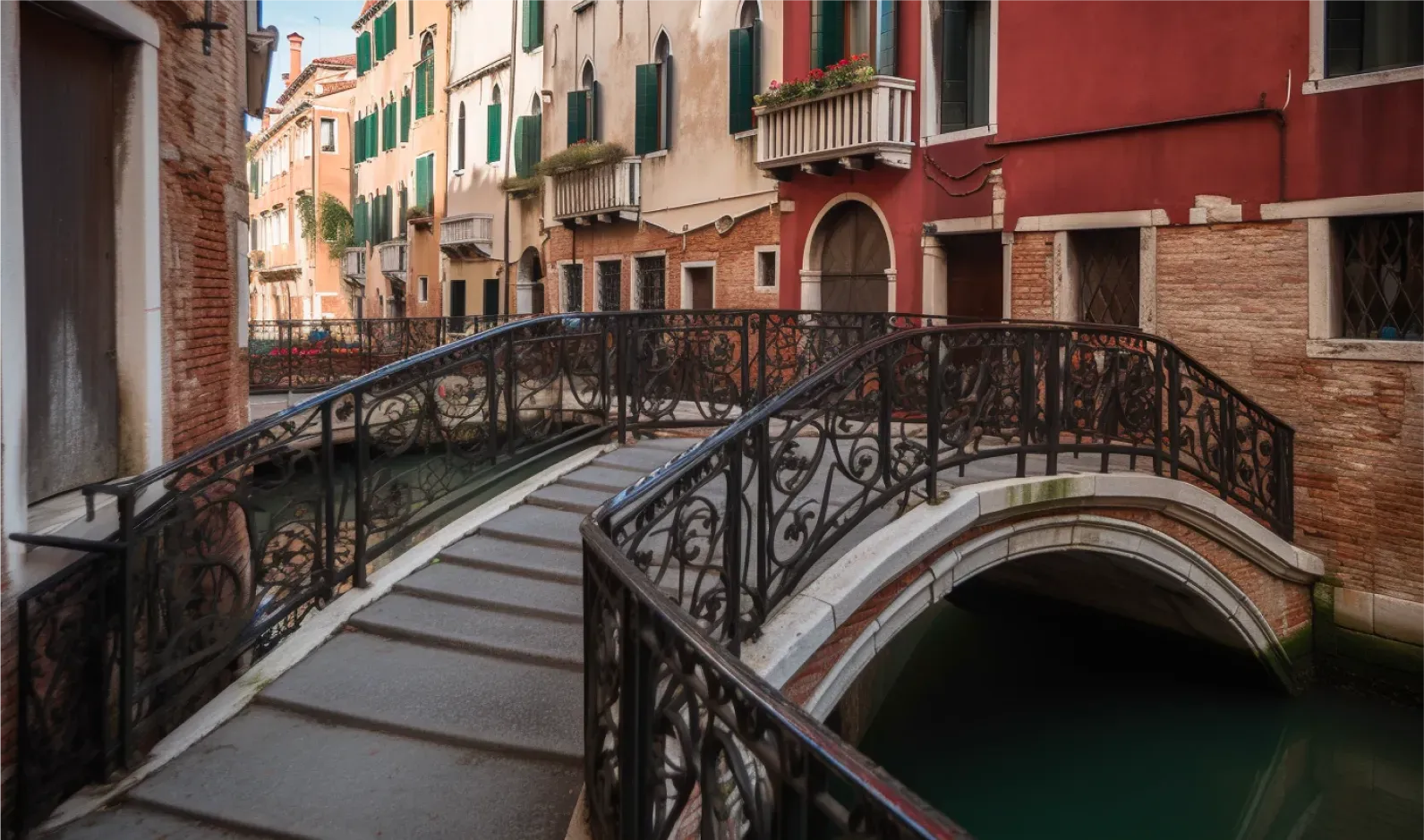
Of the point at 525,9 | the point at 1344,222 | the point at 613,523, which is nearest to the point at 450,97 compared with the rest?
the point at 525,9

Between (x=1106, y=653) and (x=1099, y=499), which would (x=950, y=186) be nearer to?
(x=1106, y=653)

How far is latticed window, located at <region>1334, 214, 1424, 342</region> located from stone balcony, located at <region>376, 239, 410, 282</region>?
2119 centimetres

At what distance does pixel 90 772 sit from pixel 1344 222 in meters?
8.47

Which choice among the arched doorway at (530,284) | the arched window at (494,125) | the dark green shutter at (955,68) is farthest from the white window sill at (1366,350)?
the arched window at (494,125)

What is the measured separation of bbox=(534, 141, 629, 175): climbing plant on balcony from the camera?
16.2m

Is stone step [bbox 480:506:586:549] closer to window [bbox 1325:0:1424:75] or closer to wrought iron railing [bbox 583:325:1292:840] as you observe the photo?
wrought iron railing [bbox 583:325:1292:840]

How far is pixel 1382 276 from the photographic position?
7.79 m

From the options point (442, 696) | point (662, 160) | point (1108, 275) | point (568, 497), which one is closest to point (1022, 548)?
point (568, 497)

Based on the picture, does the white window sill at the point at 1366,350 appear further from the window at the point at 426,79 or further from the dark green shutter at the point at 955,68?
the window at the point at 426,79

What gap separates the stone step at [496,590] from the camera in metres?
4.23

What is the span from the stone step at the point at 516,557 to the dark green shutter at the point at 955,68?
305 inches

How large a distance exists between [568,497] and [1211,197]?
6158 millimetres

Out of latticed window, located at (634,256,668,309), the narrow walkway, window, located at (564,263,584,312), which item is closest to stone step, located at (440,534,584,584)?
the narrow walkway

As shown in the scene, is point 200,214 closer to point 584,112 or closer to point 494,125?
point 584,112
